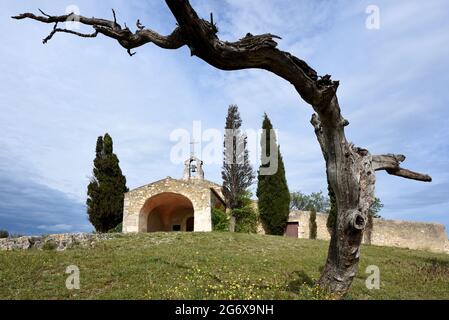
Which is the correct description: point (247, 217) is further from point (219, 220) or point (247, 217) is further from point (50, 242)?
point (50, 242)

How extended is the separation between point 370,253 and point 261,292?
10.9 meters

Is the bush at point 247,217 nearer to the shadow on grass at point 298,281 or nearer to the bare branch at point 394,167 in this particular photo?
the shadow on grass at point 298,281

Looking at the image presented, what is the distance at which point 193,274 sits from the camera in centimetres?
866

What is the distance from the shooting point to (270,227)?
1037 inches

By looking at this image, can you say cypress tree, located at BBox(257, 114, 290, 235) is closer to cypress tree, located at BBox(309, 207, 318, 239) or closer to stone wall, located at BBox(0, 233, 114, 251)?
cypress tree, located at BBox(309, 207, 318, 239)

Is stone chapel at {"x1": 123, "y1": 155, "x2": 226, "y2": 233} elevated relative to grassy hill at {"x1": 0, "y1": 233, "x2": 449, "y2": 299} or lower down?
elevated

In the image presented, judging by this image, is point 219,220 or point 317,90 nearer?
point 317,90

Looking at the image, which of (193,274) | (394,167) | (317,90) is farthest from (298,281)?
(317,90)

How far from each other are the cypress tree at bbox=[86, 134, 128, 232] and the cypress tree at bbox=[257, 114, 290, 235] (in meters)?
10.3

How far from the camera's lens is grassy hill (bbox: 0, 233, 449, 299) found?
7148mm

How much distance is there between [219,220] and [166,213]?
279 inches

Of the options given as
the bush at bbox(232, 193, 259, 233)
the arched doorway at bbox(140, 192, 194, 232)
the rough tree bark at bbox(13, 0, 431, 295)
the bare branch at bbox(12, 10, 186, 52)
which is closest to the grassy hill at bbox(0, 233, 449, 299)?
the rough tree bark at bbox(13, 0, 431, 295)

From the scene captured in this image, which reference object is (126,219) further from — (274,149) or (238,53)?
(238,53)

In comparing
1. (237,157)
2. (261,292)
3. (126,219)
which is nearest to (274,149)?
(237,157)
